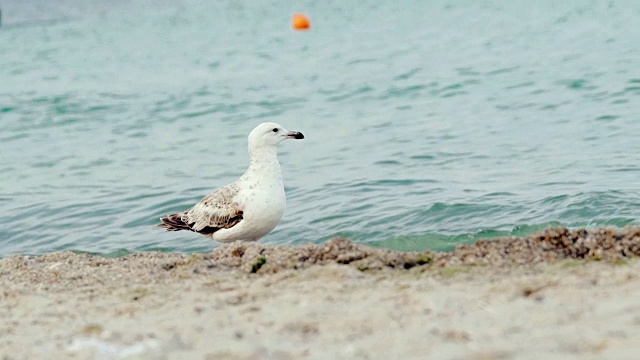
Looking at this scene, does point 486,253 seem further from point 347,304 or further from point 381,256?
point 347,304

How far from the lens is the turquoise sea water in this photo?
9.88m

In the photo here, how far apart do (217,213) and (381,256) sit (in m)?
1.97

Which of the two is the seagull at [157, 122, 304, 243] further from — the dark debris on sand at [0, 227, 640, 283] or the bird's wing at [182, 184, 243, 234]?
the dark debris on sand at [0, 227, 640, 283]

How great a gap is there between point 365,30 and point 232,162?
1702 centimetres

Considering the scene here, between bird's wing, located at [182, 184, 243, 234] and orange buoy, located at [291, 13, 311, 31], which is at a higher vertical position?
orange buoy, located at [291, 13, 311, 31]

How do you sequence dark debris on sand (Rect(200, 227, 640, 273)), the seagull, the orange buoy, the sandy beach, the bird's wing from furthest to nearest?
the orange buoy
the bird's wing
the seagull
dark debris on sand (Rect(200, 227, 640, 273))
the sandy beach

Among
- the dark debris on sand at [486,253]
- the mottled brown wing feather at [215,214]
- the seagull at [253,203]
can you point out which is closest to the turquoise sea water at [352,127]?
the mottled brown wing feather at [215,214]

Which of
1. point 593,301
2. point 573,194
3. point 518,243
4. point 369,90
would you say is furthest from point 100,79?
point 593,301

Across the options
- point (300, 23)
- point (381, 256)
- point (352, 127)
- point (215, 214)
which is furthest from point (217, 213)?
point (300, 23)

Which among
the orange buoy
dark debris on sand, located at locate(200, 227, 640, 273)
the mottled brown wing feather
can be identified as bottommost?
dark debris on sand, located at locate(200, 227, 640, 273)

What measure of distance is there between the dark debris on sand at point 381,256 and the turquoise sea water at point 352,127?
80.3 inches

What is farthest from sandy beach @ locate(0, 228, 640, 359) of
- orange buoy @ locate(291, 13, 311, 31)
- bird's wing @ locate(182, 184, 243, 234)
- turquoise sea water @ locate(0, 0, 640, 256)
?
orange buoy @ locate(291, 13, 311, 31)

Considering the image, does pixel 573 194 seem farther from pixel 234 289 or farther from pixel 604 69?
pixel 604 69

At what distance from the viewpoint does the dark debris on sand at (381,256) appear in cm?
611
